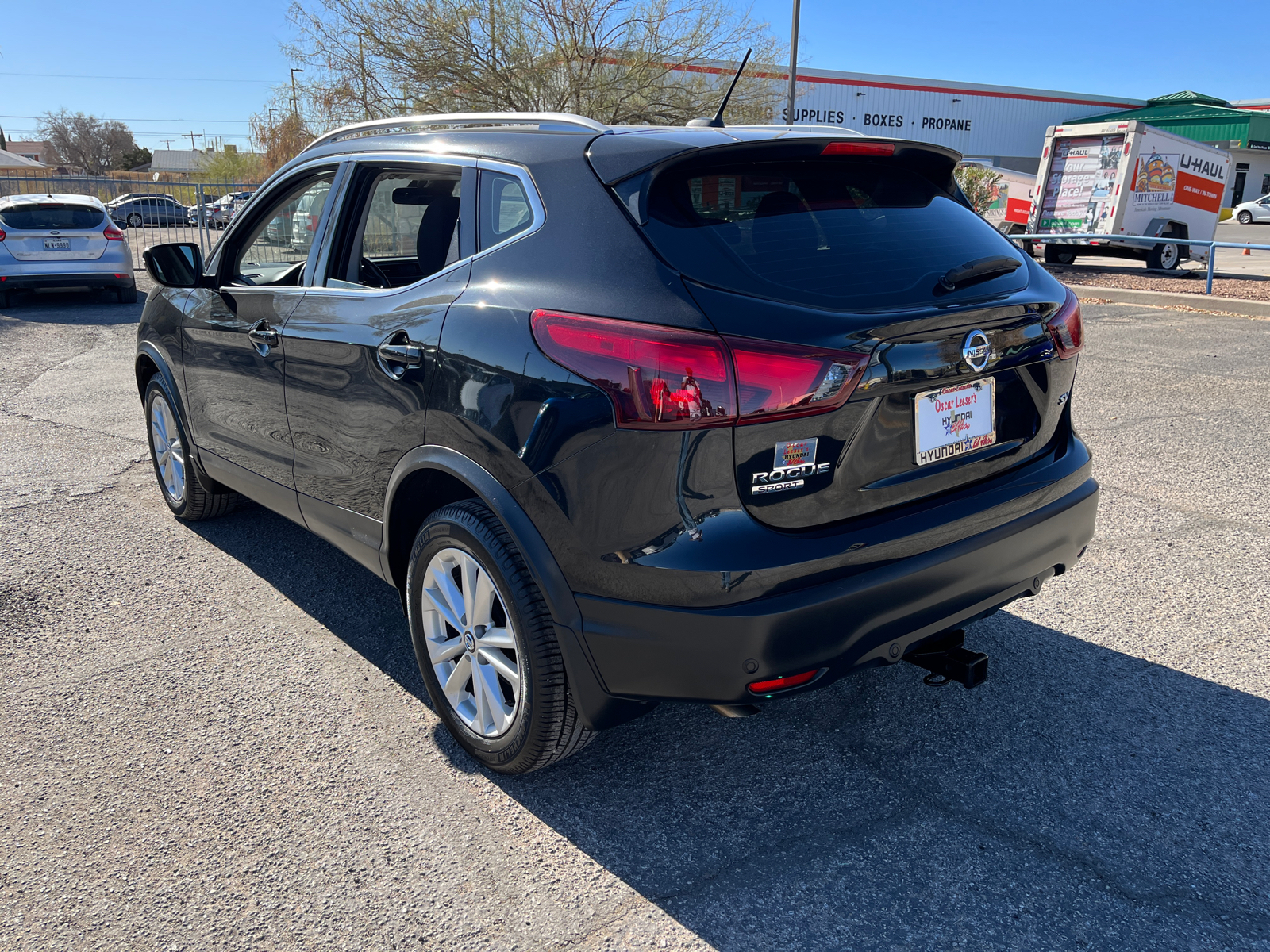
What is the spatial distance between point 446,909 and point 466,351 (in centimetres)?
140

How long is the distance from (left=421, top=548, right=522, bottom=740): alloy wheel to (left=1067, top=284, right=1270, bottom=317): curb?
13.3m

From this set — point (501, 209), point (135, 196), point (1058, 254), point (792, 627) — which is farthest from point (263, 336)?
point (135, 196)

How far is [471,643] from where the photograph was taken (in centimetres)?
279

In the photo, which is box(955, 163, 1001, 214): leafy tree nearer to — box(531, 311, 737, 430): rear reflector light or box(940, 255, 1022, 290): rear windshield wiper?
box(940, 255, 1022, 290): rear windshield wiper

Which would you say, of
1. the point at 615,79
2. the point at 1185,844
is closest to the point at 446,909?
the point at 1185,844

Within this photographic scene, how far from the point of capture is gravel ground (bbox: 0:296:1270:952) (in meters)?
2.29

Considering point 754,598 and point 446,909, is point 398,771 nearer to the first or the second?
point 446,909

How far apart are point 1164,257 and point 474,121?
2142cm

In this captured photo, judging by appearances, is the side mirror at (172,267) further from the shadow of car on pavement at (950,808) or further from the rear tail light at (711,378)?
the rear tail light at (711,378)

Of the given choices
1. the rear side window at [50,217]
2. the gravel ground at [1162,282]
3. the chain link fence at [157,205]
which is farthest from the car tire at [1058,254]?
the rear side window at [50,217]

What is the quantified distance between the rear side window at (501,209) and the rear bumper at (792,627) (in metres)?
1.07

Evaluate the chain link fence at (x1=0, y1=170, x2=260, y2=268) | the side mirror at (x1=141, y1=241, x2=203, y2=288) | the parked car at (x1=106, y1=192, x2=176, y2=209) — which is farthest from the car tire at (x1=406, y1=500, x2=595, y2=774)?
the parked car at (x1=106, y1=192, x2=176, y2=209)

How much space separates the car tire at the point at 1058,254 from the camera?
22.5 meters

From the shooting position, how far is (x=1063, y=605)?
13.0ft
